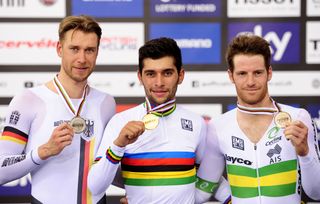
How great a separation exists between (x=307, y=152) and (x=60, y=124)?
1.07 metres

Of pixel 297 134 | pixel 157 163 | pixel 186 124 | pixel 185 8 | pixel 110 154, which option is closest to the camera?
pixel 297 134

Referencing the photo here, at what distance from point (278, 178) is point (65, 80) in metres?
1.08

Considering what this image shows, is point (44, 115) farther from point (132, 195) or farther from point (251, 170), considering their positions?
point (251, 170)

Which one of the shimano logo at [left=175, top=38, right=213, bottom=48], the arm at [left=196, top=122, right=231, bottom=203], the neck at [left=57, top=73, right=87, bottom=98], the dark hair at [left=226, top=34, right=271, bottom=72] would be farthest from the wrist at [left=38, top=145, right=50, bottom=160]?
the shimano logo at [left=175, top=38, right=213, bottom=48]

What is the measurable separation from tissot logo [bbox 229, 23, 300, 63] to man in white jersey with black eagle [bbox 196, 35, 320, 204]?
1.56 meters

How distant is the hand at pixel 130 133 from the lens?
1.79m

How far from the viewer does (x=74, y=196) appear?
2.07 m

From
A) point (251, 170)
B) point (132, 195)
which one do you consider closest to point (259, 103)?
point (251, 170)

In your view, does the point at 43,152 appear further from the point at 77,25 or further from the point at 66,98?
the point at 77,25

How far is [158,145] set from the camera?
6.56 feet

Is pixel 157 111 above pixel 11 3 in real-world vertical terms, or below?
below

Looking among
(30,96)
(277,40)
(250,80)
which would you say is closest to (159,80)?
(250,80)

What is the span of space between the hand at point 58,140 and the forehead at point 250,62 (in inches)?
31.2

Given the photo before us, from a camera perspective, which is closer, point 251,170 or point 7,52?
point 251,170
